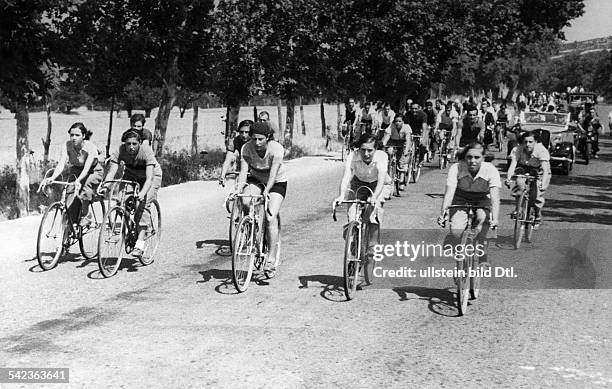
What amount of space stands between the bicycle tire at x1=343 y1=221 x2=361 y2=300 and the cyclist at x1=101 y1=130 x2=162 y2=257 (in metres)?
2.62

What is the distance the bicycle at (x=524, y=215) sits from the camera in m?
12.0

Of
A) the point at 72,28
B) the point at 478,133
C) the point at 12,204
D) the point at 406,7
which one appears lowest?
the point at 12,204

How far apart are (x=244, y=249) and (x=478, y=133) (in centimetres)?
1339

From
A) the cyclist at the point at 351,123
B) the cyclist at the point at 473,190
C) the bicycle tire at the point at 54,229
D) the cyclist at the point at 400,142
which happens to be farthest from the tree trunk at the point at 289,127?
the cyclist at the point at 473,190

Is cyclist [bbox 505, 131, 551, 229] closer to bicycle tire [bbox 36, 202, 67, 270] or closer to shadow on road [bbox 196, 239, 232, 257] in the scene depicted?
shadow on road [bbox 196, 239, 232, 257]

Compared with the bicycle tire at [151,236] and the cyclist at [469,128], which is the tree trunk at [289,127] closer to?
the cyclist at [469,128]

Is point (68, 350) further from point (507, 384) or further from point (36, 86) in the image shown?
point (36, 86)

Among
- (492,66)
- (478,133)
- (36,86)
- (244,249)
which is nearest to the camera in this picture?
(244,249)

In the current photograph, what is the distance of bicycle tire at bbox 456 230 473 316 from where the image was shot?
8078 millimetres

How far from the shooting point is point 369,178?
9.06m

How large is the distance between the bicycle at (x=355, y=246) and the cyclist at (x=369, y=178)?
7 centimetres

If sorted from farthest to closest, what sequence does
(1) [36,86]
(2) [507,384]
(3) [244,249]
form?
(1) [36,86]
(3) [244,249]
(2) [507,384]

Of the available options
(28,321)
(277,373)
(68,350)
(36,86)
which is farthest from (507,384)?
(36,86)

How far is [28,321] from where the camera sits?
7.63m
